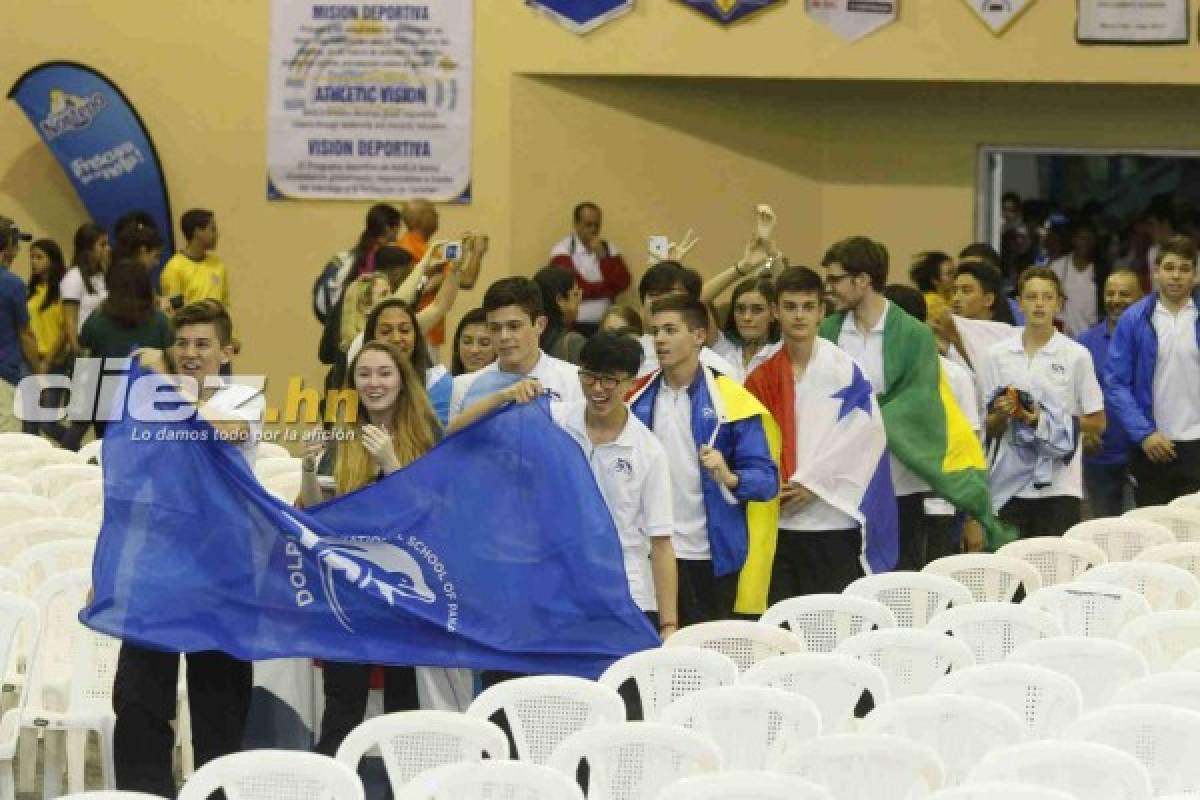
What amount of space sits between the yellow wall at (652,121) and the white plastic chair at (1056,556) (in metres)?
7.73

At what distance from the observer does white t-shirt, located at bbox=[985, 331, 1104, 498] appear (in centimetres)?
1202

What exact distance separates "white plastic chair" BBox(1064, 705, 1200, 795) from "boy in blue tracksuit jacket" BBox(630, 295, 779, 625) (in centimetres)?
246

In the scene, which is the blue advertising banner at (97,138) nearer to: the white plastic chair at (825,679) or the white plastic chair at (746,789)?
the white plastic chair at (825,679)

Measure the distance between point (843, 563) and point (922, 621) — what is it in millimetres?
876

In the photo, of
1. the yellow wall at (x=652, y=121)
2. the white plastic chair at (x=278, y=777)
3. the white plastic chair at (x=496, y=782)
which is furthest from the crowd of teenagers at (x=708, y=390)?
the yellow wall at (x=652, y=121)

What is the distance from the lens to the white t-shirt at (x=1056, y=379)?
12.0 meters

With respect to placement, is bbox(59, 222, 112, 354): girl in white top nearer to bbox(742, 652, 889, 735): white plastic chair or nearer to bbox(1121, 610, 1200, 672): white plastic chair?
bbox(1121, 610, 1200, 672): white plastic chair

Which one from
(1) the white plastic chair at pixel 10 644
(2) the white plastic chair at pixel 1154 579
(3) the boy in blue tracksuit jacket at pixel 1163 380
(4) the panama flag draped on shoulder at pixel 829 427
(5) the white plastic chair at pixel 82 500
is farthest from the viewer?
(3) the boy in blue tracksuit jacket at pixel 1163 380

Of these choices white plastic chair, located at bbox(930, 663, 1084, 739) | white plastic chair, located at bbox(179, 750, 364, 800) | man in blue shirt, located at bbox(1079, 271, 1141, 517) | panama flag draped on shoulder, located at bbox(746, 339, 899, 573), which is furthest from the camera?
man in blue shirt, located at bbox(1079, 271, 1141, 517)

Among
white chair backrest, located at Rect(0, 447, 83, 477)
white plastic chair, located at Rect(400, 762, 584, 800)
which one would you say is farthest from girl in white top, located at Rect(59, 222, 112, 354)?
white plastic chair, located at Rect(400, 762, 584, 800)

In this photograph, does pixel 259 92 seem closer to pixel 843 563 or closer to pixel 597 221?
pixel 597 221

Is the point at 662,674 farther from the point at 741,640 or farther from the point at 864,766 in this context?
the point at 864,766

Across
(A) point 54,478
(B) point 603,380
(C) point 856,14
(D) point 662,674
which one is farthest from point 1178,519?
(C) point 856,14

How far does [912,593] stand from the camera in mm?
9367
